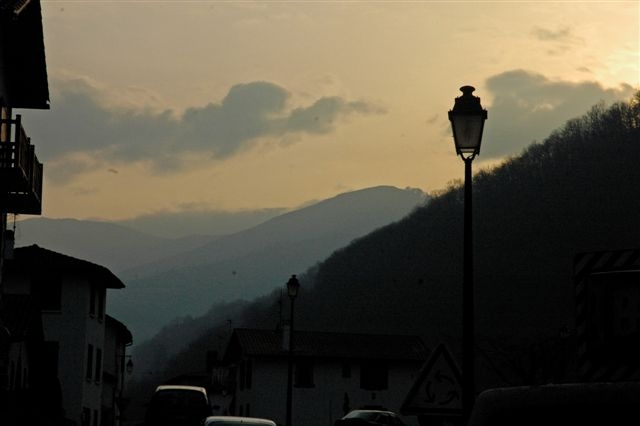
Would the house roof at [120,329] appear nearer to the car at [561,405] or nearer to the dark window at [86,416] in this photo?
the dark window at [86,416]

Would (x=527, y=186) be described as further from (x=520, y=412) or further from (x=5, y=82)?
(x=520, y=412)

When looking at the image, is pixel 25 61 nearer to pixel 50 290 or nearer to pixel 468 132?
pixel 468 132

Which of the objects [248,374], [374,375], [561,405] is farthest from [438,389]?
[248,374]

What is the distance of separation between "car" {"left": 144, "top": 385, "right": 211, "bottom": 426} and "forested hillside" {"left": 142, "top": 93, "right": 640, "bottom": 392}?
76.2m

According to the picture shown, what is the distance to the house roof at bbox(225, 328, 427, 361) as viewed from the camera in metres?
75.0

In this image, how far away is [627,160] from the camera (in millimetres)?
145500

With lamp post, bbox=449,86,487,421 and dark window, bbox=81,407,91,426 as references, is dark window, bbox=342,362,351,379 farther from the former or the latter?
lamp post, bbox=449,86,487,421

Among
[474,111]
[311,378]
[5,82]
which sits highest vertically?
[5,82]

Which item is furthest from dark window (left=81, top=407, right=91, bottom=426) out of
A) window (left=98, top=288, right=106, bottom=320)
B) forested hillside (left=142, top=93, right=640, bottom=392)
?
forested hillside (left=142, top=93, right=640, bottom=392)

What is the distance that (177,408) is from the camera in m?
30.4

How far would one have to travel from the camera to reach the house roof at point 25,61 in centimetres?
3094

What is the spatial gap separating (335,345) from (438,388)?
65299 mm

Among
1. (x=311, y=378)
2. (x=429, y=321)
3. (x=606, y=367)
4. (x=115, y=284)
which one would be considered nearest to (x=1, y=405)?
(x=606, y=367)

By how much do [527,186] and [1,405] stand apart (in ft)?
434
